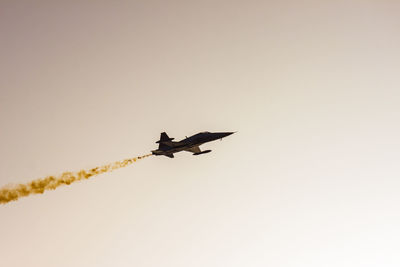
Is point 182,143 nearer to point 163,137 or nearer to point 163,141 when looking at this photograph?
point 163,141

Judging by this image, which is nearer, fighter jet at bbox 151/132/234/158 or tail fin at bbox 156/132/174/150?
fighter jet at bbox 151/132/234/158

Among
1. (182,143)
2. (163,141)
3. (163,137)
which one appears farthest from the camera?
(163,137)

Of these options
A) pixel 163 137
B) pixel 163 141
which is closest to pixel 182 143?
pixel 163 141

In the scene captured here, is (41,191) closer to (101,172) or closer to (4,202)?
(4,202)

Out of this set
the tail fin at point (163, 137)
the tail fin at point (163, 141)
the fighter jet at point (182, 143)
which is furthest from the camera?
the tail fin at point (163, 137)

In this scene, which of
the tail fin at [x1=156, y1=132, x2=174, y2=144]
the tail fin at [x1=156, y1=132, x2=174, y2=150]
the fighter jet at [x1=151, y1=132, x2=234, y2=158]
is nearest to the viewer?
the fighter jet at [x1=151, y1=132, x2=234, y2=158]

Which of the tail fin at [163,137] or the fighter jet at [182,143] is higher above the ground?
the tail fin at [163,137]

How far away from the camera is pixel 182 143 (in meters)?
73.2

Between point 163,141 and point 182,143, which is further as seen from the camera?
point 163,141

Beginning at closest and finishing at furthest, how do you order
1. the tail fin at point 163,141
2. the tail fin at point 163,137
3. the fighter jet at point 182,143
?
the fighter jet at point 182,143 → the tail fin at point 163,141 → the tail fin at point 163,137

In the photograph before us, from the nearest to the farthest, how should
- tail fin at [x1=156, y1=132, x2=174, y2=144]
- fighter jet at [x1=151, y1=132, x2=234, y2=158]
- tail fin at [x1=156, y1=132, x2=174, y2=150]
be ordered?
1. fighter jet at [x1=151, y1=132, x2=234, y2=158]
2. tail fin at [x1=156, y1=132, x2=174, y2=150]
3. tail fin at [x1=156, y1=132, x2=174, y2=144]

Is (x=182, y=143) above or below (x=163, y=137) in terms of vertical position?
below

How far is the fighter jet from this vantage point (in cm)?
7188

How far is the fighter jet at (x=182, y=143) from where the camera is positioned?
7188 centimetres
